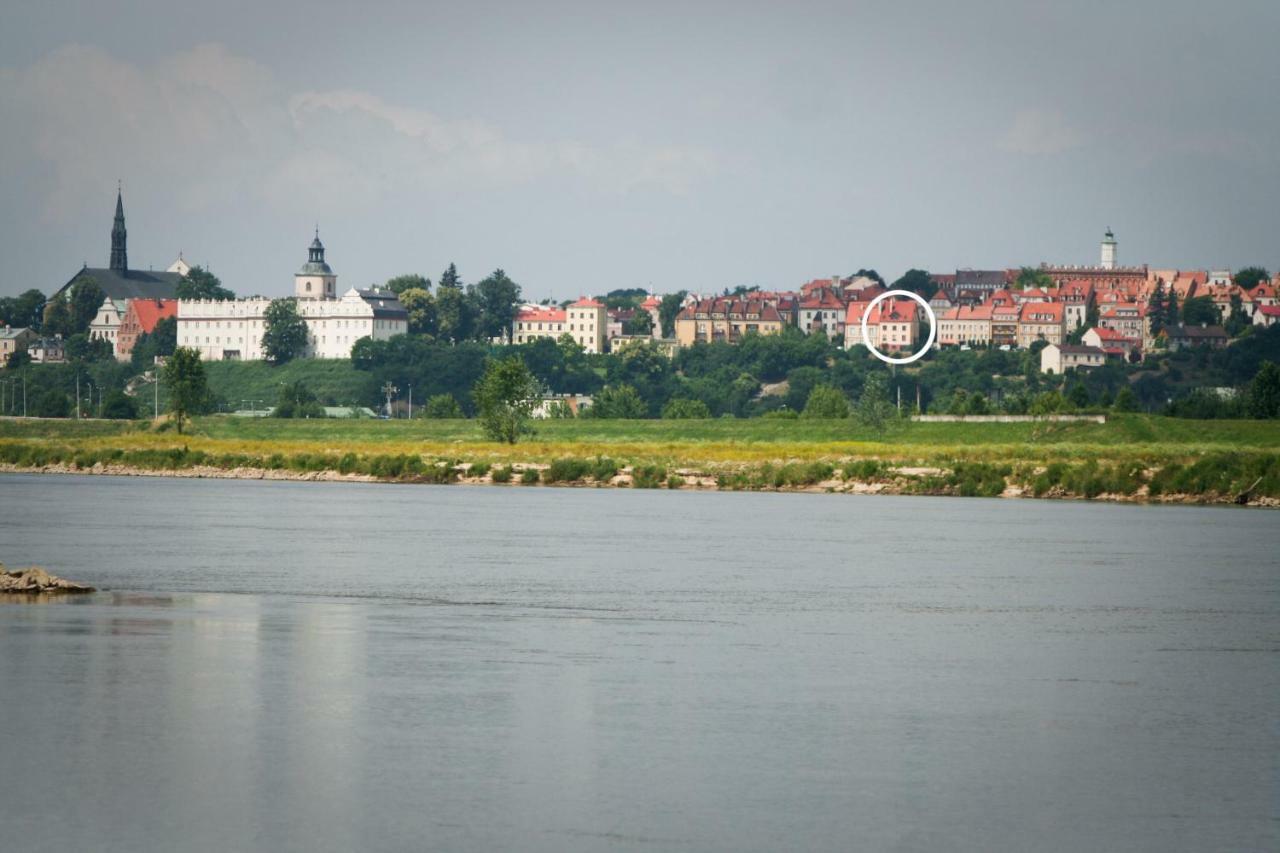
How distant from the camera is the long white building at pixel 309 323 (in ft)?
589

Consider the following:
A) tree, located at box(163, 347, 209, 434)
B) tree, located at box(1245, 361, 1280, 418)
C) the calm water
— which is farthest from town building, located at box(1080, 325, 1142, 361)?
the calm water

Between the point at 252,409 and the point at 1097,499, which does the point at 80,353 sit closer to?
the point at 252,409

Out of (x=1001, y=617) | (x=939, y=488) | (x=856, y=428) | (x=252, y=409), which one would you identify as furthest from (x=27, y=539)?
(x=252, y=409)

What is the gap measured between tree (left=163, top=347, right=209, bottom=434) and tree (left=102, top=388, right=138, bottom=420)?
72.4 feet

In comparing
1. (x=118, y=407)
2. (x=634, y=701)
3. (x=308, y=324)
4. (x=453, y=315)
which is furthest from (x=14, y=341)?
(x=634, y=701)

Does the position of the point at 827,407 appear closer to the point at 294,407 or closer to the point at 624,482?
the point at 294,407

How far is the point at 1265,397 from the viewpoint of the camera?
85.6 m

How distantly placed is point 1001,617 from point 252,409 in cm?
13208

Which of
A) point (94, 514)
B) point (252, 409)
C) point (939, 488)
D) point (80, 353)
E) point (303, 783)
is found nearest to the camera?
point (303, 783)

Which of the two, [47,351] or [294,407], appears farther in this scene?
[47,351]

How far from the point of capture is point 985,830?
1087 centimetres

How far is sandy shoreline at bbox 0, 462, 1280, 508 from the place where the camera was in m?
51.8

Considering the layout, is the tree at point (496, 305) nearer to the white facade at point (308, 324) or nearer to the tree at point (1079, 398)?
the white facade at point (308, 324)

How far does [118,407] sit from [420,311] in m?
75.3
